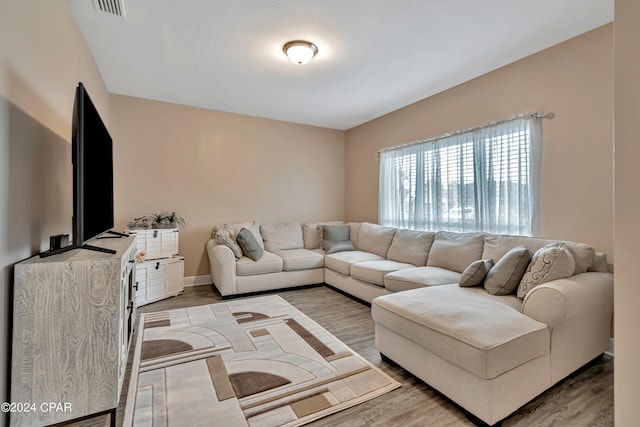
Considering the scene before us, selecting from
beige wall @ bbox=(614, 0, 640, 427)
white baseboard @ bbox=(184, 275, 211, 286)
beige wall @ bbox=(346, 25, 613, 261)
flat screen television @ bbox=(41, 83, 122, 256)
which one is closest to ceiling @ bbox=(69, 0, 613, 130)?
beige wall @ bbox=(346, 25, 613, 261)

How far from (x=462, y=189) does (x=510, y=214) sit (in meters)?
0.62

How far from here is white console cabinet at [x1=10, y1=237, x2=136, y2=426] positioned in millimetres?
1358

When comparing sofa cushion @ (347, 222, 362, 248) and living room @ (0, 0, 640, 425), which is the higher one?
living room @ (0, 0, 640, 425)

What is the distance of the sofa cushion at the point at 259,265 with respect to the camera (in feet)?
12.2

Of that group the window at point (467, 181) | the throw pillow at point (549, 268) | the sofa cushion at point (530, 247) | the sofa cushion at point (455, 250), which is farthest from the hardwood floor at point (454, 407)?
the window at point (467, 181)

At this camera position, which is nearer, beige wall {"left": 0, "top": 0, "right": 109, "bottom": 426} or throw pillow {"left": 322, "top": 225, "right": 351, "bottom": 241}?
beige wall {"left": 0, "top": 0, "right": 109, "bottom": 426}

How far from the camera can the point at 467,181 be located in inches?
134

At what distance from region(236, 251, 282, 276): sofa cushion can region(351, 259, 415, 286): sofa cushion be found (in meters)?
1.04

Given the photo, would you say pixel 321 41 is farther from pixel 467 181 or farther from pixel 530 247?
pixel 530 247

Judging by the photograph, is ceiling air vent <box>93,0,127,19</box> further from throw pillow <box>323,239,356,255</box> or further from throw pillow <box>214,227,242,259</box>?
throw pillow <box>323,239,356,255</box>

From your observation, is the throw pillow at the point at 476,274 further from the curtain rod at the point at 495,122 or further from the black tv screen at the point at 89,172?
the black tv screen at the point at 89,172

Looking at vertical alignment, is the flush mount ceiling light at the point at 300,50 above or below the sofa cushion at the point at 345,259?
above

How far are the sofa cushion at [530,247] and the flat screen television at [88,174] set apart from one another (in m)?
3.05

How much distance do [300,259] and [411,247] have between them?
149cm
